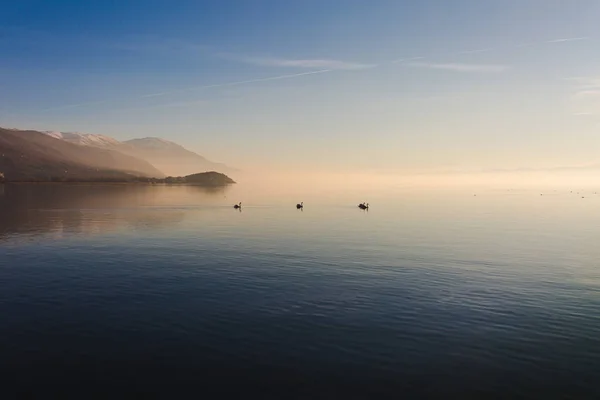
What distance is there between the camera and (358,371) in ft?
78.0

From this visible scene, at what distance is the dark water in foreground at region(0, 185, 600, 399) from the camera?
22.7 metres

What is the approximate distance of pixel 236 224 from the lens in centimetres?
10094

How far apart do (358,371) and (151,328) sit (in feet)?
48.9

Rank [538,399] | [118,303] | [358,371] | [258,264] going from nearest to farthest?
[538,399], [358,371], [118,303], [258,264]

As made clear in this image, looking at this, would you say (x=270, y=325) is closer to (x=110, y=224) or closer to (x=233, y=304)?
(x=233, y=304)

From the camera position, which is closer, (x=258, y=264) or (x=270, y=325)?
(x=270, y=325)

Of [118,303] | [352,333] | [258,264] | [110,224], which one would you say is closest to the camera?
[352,333]

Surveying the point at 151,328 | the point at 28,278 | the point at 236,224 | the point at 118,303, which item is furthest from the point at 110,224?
the point at 151,328

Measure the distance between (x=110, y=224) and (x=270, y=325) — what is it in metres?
74.6

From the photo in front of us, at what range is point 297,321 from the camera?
31812mm

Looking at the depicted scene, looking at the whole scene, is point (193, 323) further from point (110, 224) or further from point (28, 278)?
point (110, 224)

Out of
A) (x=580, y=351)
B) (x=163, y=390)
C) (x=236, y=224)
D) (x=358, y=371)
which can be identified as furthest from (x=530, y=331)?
(x=236, y=224)

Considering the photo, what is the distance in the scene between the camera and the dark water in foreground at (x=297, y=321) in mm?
22672

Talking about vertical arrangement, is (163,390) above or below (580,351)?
below
